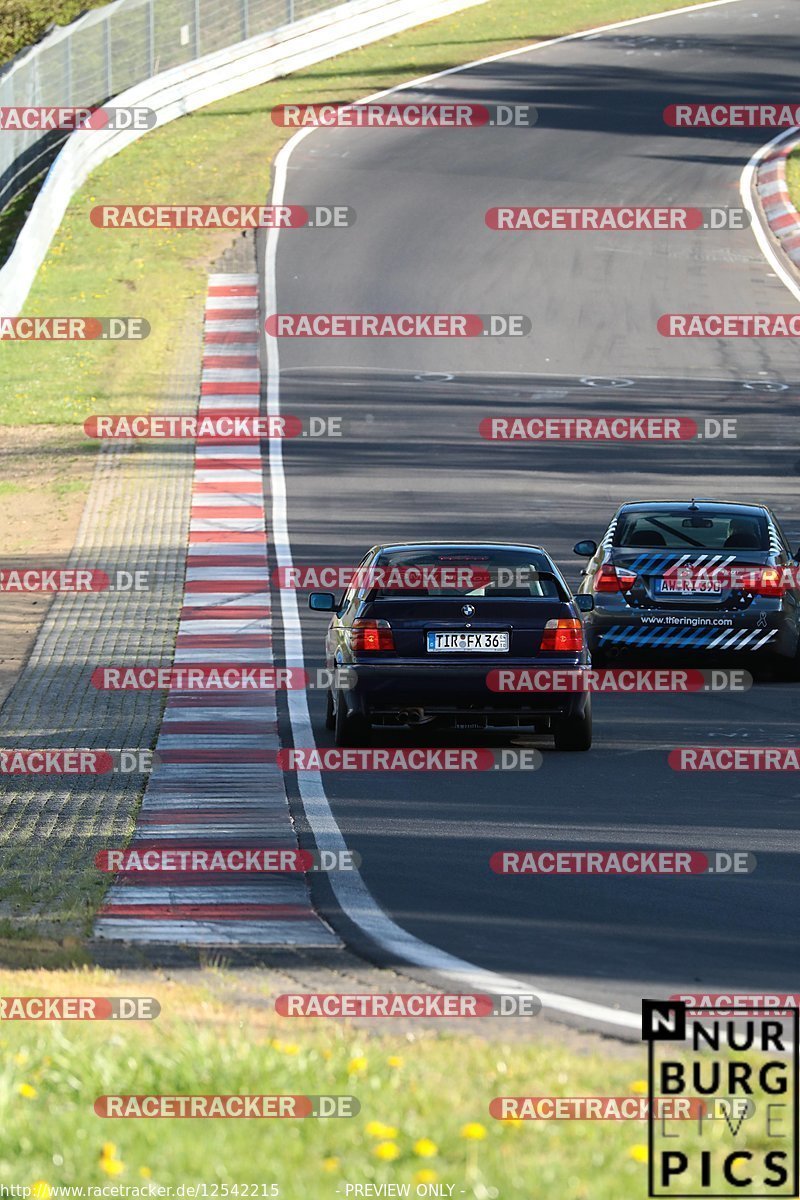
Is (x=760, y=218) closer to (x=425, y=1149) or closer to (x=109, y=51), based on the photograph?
(x=109, y=51)

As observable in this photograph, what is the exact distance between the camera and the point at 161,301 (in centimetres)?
4019

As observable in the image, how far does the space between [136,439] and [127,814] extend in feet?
67.0

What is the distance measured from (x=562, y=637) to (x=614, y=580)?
11.7 ft

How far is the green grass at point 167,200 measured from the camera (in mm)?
35906

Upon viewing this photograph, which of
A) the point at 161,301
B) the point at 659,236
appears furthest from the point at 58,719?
the point at 659,236

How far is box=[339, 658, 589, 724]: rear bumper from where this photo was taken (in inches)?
565

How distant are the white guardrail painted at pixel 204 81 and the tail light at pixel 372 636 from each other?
24.3m

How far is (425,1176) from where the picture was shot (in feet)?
18.1

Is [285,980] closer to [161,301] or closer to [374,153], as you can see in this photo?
[161,301]

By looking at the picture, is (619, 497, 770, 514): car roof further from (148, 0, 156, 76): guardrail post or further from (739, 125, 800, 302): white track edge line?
(148, 0, 156, 76): guardrail post

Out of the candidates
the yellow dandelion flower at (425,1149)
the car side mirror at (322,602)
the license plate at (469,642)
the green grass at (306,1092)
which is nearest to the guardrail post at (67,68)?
the car side mirror at (322,602)

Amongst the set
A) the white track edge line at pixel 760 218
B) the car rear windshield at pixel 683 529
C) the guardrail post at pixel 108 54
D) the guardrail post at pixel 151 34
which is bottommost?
the car rear windshield at pixel 683 529

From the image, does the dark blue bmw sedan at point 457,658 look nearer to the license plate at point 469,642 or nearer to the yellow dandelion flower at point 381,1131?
the license plate at point 469,642

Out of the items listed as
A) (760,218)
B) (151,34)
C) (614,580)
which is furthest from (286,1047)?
(151,34)
